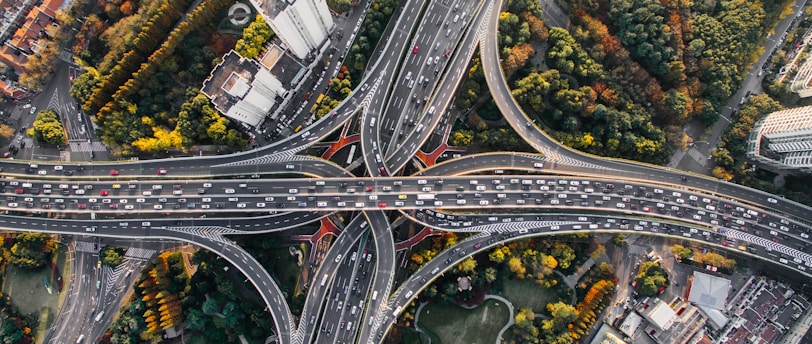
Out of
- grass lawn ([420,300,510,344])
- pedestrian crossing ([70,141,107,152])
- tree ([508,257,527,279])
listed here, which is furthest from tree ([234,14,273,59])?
tree ([508,257,527,279])

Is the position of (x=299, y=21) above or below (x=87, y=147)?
above

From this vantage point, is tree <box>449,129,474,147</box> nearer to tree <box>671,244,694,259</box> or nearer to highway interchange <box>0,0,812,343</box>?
highway interchange <box>0,0,812,343</box>

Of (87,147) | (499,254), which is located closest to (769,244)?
(499,254)

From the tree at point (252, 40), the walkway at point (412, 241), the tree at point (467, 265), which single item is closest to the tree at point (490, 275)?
the tree at point (467, 265)

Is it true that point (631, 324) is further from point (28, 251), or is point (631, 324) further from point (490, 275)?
Result: point (28, 251)

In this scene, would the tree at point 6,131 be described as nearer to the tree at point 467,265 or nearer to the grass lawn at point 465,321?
the grass lawn at point 465,321
